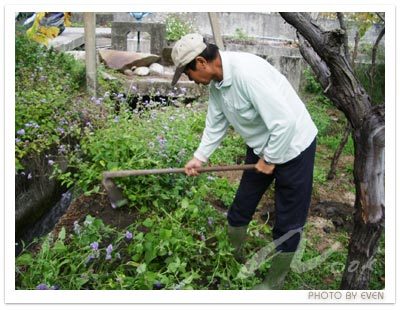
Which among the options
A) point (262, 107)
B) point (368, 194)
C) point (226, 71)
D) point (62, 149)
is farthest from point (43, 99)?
point (368, 194)

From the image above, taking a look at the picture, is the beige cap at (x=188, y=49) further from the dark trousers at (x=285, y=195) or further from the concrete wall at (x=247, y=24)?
the concrete wall at (x=247, y=24)

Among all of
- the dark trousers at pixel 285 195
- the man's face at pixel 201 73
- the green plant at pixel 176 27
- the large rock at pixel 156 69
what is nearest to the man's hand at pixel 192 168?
the dark trousers at pixel 285 195

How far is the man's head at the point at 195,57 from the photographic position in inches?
108

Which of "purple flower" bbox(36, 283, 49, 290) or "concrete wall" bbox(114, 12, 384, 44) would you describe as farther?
"concrete wall" bbox(114, 12, 384, 44)

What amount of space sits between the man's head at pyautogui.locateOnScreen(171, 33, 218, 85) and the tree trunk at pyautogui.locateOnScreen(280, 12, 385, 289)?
738mm

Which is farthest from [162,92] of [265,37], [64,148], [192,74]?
[192,74]

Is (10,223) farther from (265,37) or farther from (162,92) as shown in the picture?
(265,37)

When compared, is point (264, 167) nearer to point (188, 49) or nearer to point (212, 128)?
point (212, 128)

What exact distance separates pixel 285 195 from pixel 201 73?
3.30 feet

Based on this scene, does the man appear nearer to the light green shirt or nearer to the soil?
the light green shirt

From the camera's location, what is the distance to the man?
2.75 meters

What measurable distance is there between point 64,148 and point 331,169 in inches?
116

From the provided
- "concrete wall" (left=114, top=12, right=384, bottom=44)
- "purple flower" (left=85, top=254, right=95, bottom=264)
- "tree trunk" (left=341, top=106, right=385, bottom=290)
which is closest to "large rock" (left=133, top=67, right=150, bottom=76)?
"concrete wall" (left=114, top=12, right=384, bottom=44)

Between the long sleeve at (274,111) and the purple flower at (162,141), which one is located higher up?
the long sleeve at (274,111)
